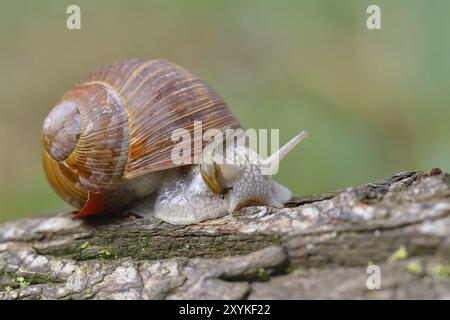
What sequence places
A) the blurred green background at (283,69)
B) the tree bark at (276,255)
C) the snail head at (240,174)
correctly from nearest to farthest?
the tree bark at (276,255), the snail head at (240,174), the blurred green background at (283,69)

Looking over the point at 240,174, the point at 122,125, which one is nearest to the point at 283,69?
the point at 240,174

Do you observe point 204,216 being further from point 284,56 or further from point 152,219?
point 284,56

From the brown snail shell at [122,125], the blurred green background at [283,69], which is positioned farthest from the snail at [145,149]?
the blurred green background at [283,69]

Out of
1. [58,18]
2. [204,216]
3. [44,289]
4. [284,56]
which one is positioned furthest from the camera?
[58,18]

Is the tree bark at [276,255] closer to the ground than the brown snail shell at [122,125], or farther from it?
closer to the ground

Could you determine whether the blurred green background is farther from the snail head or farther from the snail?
the snail

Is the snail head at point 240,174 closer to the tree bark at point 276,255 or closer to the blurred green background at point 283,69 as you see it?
the tree bark at point 276,255
